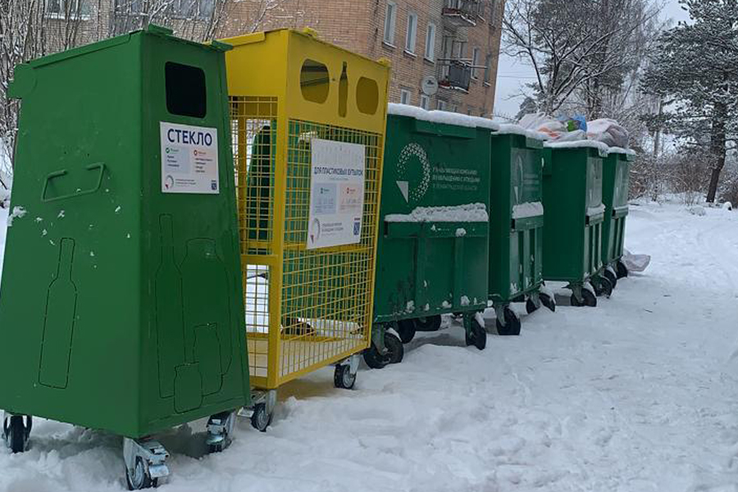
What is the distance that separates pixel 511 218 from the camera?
20.5 feet

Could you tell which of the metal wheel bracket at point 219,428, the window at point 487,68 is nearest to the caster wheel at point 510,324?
the metal wheel bracket at point 219,428

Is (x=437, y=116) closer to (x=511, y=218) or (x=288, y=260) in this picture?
(x=511, y=218)

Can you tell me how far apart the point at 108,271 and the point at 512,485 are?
6.05 ft

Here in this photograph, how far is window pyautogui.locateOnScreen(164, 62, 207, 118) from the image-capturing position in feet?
10.2

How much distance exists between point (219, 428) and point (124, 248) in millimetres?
865

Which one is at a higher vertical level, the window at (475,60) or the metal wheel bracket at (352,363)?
the window at (475,60)

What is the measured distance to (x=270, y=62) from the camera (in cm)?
348

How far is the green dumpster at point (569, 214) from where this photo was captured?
798cm

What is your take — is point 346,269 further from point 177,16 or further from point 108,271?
point 177,16

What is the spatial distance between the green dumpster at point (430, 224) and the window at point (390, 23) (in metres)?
18.7

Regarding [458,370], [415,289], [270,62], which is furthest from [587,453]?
[270,62]

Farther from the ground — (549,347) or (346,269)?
(346,269)

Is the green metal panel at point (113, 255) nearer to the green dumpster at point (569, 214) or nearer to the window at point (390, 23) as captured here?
the green dumpster at point (569, 214)

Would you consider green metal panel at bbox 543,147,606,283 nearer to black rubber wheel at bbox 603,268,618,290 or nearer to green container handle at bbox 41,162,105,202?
black rubber wheel at bbox 603,268,618,290
